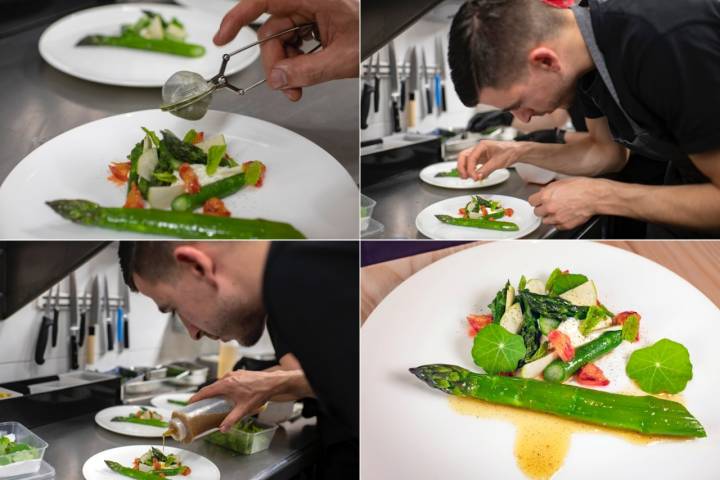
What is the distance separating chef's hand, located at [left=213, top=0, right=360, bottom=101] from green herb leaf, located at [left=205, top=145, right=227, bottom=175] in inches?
8.5

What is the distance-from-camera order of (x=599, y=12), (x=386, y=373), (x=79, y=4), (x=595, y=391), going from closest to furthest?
(x=599, y=12) < (x=595, y=391) < (x=386, y=373) < (x=79, y=4)

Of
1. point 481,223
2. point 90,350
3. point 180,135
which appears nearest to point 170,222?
point 180,135

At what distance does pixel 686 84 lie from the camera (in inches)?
58.9

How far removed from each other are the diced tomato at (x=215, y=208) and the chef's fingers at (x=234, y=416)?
0.51 metres

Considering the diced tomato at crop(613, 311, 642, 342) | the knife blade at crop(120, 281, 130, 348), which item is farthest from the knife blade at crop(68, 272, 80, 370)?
the diced tomato at crop(613, 311, 642, 342)

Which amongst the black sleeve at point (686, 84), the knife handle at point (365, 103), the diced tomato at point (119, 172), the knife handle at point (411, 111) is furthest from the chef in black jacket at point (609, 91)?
the diced tomato at point (119, 172)

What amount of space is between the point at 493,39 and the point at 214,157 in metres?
0.71

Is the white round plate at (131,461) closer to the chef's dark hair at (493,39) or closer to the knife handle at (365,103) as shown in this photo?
the knife handle at (365,103)

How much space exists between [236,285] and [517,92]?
2.74 ft

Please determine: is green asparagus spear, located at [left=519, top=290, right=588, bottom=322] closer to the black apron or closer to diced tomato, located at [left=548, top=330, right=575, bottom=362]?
diced tomato, located at [left=548, top=330, right=575, bottom=362]

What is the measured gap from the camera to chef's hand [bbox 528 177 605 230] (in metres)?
1.62

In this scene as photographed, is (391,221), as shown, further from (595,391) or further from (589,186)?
(595,391)

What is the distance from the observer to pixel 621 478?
1.53 m

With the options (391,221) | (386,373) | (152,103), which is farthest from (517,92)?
(152,103)
